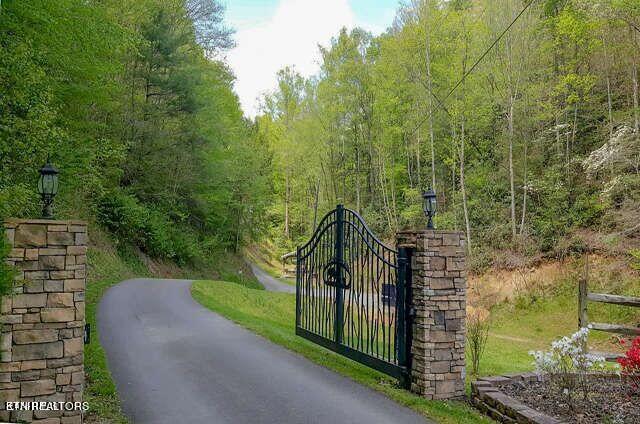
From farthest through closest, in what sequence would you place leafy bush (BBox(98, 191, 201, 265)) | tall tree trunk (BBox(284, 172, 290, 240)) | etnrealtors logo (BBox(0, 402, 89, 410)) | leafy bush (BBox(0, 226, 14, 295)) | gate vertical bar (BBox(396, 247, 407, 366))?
tall tree trunk (BBox(284, 172, 290, 240))
leafy bush (BBox(98, 191, 201, 265))
gate vertical bar (BBox(396, 247, 407, 366))
etnrealtors logo (BBox(0, 402, 89, 410))
leafy bush (BBox(0, 226, 14, 295))

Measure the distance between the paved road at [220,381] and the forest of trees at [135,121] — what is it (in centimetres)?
255

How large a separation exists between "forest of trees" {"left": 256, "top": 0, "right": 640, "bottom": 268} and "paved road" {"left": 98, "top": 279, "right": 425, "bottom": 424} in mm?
8970

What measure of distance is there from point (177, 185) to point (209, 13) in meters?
8.06

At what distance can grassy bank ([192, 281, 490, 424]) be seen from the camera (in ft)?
13.7

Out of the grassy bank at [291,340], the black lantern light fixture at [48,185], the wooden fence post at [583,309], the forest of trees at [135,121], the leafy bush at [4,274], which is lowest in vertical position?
the grassy bank at [291,340]

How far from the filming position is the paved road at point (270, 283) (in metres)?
22.1

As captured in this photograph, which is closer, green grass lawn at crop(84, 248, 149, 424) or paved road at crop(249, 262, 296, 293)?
green grass lawn at crop(84, 248, 149, 424)

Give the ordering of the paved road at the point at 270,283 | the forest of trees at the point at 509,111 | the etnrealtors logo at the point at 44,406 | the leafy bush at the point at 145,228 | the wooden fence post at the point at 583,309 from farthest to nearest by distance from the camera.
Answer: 1. the paved road at the point at 270,283
2. the leafy bush at the point at 145,228
3. the forest of trees at the point at 509,111
4. the wooden fence post at the point at 583,309
5. the etnrealtors logo at the point at 44,406

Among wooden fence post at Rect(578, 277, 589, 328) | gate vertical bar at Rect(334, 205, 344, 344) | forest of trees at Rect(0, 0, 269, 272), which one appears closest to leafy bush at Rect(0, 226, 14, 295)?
forest of trees at Rect(0, 0, 269, 272)

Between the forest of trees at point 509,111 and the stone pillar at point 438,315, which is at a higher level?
the forest of trees at point 509,111

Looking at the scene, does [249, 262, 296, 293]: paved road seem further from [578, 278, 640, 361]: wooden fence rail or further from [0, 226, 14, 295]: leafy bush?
[0, 226, 14, 295]: leafy bush

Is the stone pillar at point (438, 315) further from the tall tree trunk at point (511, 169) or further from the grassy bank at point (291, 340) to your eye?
the tall tree trunk at point (511, 169)

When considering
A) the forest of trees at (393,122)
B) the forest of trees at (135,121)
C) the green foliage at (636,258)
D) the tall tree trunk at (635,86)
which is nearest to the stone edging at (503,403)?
the forest of trees at (135,121)

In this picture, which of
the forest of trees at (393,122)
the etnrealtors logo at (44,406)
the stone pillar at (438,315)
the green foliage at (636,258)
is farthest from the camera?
the forest of trees at (393,122)
